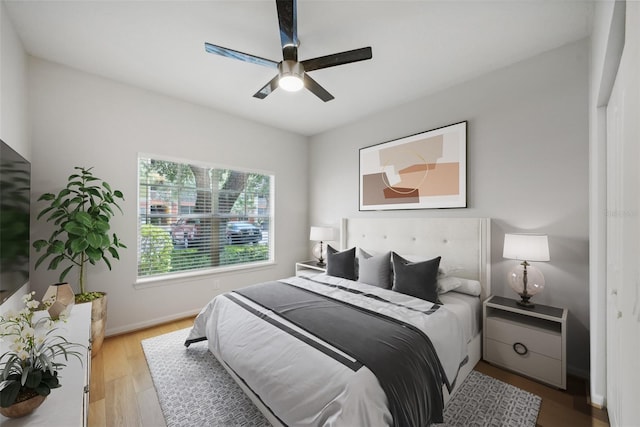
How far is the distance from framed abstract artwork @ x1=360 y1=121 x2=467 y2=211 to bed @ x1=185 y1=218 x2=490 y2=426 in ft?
1.02

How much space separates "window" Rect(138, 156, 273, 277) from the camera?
3.24m

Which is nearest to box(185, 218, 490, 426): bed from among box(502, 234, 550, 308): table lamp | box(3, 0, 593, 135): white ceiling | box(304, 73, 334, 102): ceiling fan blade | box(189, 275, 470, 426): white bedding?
box(189, 275, 470, 426): white bedding

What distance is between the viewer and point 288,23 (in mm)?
1702

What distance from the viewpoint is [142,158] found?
3.15 meters

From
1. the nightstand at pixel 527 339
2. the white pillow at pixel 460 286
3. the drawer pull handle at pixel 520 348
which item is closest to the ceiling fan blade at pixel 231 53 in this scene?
the white pillow at pixel 460 286

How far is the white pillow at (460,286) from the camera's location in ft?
8.16

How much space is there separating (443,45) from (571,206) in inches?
68.7


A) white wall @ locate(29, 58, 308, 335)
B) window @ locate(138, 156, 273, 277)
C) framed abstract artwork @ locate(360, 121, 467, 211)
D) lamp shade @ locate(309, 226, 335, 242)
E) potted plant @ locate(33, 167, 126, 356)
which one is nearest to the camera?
potted plant @ locate(33, 167, 126, 356)

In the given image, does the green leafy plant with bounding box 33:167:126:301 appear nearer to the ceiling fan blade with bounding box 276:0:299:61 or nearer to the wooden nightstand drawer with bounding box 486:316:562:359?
the ceiling fan blade with bounding box 276:0:299:61

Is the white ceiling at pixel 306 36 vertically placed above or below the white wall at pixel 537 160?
above

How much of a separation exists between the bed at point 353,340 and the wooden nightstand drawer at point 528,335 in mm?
151

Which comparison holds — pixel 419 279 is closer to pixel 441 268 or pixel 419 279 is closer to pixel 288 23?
pixel 441 268

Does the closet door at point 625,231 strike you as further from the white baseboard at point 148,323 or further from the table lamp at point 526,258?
the white baseboard at point 148,323

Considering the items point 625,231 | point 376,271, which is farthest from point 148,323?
point 625,231
